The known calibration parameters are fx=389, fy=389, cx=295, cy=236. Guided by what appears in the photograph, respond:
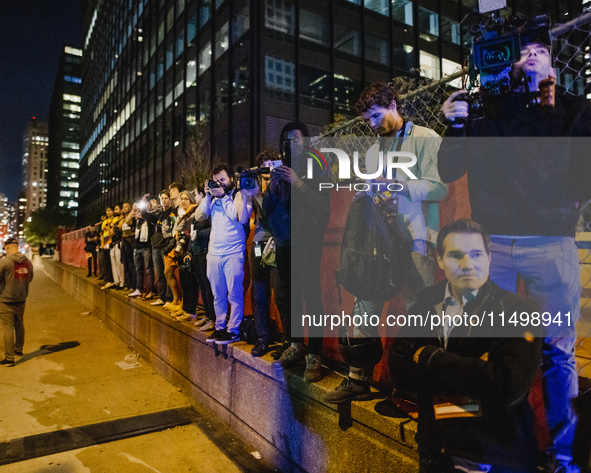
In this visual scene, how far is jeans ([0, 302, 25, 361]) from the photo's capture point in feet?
22.5

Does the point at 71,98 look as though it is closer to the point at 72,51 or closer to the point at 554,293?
the point at 72,51

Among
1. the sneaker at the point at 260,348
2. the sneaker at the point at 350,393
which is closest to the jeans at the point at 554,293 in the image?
the sneaker at the point at 350,393

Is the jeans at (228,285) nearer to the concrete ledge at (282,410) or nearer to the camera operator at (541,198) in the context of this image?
the concrete ledge at (282,410)

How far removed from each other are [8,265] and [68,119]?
120398mm

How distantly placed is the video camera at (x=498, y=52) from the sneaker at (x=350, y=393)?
185cm

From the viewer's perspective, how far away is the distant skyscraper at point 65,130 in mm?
104500

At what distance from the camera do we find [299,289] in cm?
353

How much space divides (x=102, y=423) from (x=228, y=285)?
2.16 metres

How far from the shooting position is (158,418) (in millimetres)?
4652

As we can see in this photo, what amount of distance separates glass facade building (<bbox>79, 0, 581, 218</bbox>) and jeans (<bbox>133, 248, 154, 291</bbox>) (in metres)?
11.9

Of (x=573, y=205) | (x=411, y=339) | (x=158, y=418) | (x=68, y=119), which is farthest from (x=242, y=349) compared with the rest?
(x=68, y=119)

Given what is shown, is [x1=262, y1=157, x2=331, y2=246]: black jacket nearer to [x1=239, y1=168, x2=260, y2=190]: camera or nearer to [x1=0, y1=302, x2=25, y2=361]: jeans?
[x1=239, y1=168, x2=260, y2=190]: camera

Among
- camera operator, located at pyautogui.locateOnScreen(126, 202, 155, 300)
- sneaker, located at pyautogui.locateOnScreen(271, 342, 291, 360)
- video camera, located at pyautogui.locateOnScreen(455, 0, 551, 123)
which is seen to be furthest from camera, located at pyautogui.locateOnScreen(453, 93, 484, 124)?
camera operator, located at pyautogui.locateOnScreen(126, 202, 155, 300)

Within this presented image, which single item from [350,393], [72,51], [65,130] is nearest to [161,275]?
[350,393]
